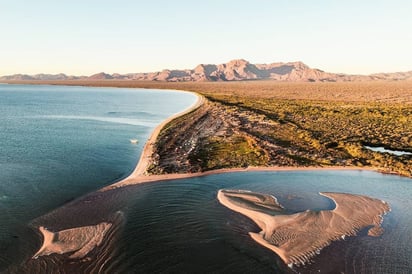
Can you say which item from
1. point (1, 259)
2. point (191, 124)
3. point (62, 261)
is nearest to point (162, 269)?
point (62, 261)

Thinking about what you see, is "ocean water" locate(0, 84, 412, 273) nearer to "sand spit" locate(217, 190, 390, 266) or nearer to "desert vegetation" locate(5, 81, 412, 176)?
"sand spit" locate(217, 190, 390, 266)

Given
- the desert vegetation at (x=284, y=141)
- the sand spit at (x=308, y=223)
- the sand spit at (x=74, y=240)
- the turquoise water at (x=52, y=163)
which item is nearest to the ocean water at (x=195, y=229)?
the turquoise water at (x=52, y=163)

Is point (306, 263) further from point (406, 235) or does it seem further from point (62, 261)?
point (62, 261)

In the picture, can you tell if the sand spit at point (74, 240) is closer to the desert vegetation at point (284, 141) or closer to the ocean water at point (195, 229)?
the ocean water at point (195, 229)

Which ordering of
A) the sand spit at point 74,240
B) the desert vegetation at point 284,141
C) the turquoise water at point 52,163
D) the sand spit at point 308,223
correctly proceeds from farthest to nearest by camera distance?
the desert vegetation at point 284,141 → the turquoise water at point 52,163 → the sand spit at point 308,223 → the sand spit at point 74,240

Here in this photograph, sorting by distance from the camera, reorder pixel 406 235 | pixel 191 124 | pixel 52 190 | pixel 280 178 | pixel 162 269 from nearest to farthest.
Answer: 1. pixel 162 269
2. pixel 406 235
3. pixel 52 190
4. pixel 280 178
5. pixel 191 124

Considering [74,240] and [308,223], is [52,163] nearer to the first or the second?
[74,240]
